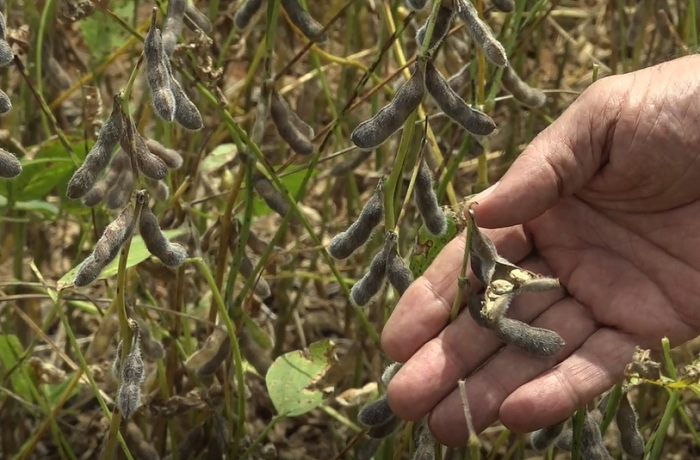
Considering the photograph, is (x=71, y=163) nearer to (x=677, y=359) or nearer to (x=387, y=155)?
(x=387, y=155)

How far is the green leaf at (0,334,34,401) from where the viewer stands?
199cm

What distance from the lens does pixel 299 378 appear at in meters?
1.96

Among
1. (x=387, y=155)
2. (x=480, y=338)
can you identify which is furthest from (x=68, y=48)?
(x=480, y=338)

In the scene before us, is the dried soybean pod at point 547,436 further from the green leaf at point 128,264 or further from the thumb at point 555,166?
the green leaf at point 128,264

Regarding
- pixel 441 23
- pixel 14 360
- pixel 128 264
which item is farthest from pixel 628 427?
pixel 14 360

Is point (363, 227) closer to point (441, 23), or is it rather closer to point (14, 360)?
point (441, 23)

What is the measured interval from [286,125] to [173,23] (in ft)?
1.05

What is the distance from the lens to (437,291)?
1836 mm

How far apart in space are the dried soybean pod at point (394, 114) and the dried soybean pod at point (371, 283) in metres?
0.20

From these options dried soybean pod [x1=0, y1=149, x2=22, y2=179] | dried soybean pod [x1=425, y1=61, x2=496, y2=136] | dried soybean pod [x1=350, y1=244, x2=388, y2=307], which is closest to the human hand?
dried soybean pod [x1=350, y1=244, x2=388, y2=307]

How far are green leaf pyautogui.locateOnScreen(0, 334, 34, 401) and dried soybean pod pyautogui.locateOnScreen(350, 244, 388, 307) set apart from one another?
72 centimetres

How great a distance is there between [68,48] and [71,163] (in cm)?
56

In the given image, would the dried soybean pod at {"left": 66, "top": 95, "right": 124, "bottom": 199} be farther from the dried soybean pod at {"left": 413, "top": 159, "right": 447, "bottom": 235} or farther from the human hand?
the human hand

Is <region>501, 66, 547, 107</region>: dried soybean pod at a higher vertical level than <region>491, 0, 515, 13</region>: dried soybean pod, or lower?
lower
